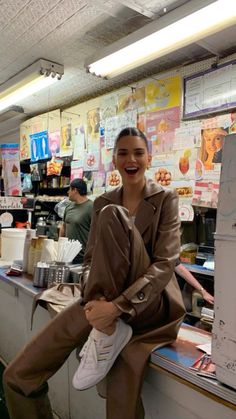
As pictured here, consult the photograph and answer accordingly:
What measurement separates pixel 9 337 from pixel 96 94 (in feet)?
10.2

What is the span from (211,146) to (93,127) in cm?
183

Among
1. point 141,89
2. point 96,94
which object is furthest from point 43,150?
point 141,89

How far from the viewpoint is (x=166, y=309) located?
4.68 ft

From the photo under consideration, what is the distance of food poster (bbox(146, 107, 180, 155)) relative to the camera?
345cm

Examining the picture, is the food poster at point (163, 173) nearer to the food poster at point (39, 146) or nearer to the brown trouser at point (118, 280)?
the food poster at point (39, 146)

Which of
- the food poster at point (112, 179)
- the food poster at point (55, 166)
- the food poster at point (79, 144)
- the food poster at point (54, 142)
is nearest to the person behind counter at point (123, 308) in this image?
the food poster at point (112, 179)

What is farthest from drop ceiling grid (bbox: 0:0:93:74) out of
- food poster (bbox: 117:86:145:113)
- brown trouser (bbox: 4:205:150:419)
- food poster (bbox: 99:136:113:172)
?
brown trouser (bbox: 4:205:150:419)

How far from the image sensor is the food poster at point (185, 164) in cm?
328

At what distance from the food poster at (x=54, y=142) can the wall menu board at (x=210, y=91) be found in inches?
89.0

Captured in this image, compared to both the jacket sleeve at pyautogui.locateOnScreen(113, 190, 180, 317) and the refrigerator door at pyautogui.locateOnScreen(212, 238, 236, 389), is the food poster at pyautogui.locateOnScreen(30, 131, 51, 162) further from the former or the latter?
the refrigerator door at pyautogui.locateOnScreen(212, 238, 236, 389)

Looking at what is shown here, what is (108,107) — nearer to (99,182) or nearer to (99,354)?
Result: (99,182)

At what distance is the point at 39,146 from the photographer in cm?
521

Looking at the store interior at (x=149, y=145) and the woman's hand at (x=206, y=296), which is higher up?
the store interior at (x=149, y=145)

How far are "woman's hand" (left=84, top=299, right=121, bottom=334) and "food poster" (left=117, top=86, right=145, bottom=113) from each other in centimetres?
286
